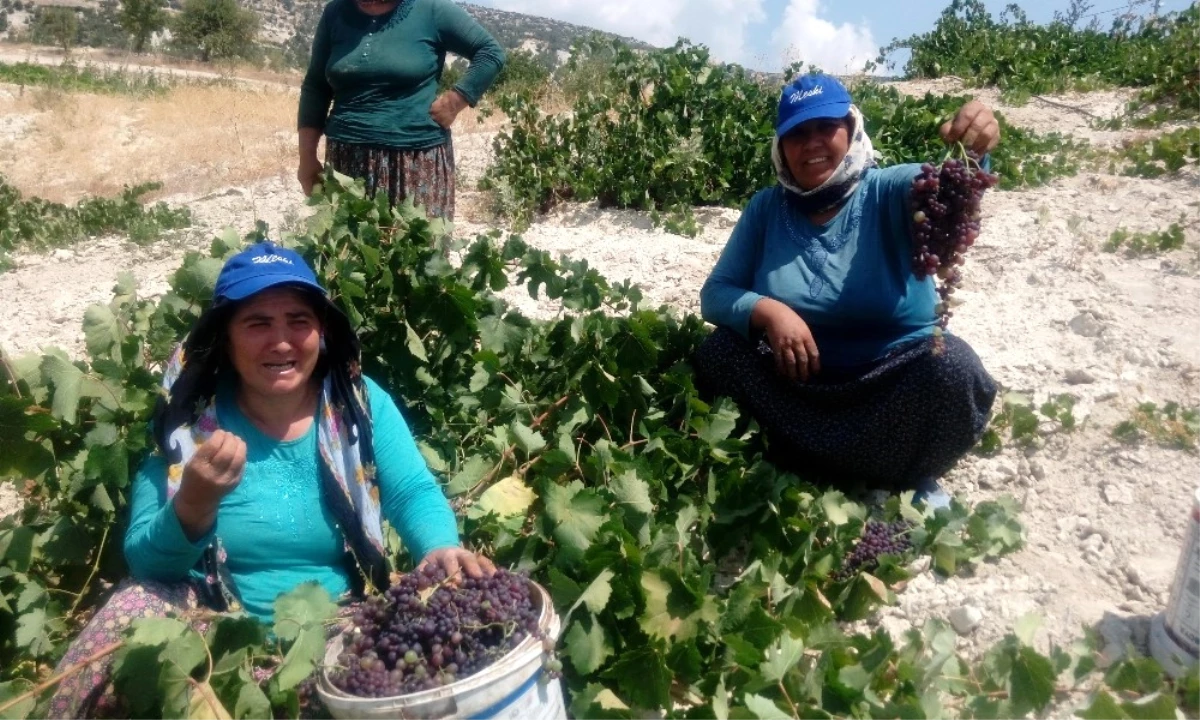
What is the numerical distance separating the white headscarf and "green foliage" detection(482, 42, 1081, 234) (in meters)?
2.68

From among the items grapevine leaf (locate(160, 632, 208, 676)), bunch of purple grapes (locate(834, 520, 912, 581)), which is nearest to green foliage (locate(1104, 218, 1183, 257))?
bunch of purple grapes (locate(834, 520, 912, 581))

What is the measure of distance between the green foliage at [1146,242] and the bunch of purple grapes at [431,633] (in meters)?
3.86

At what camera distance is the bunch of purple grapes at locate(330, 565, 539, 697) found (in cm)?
166

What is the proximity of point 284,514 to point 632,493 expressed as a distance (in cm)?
87

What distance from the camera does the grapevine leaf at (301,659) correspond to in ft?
5.64

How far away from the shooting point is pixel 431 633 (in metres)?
1.70

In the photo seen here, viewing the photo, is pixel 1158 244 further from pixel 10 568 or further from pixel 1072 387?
pixel 10 568

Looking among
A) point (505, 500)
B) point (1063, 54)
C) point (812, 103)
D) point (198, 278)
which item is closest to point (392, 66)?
point (198, 278)

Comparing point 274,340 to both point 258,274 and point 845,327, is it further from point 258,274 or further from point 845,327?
point 845,327

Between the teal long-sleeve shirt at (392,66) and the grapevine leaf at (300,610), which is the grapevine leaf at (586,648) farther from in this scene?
the teal long-sleeve shirt at (392,66)

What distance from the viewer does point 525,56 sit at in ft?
56.5

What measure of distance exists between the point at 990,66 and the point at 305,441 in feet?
30.5

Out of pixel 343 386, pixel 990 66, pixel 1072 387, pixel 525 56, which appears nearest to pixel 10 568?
pixel 343 386

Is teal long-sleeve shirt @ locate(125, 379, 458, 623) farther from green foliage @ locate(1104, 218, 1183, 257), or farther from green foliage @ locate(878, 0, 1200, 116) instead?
green foliage @ locate(878, 0, 1200, 116)
